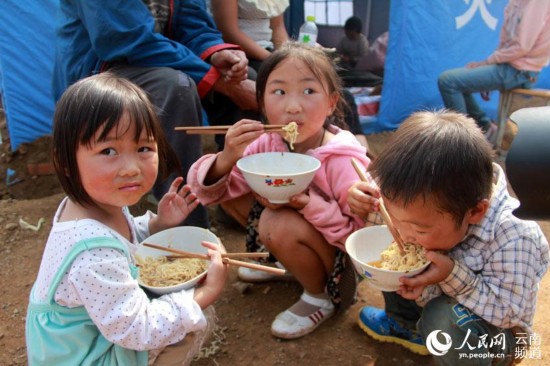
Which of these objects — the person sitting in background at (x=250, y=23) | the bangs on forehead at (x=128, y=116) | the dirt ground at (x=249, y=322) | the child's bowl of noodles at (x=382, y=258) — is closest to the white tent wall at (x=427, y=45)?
the person sitting in background at (x=250, y=23)

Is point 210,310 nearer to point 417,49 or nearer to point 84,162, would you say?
point 84,162

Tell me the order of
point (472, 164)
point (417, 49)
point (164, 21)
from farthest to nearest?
point (417, 49) → point (164, 21) → point (472, 164)

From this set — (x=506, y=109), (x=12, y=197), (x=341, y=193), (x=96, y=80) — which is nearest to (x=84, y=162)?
(x=96, y=80)

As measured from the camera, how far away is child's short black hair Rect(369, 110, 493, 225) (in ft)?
5.07


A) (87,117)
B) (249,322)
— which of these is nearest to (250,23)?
(249,322)

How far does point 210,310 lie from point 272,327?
0.49 metres

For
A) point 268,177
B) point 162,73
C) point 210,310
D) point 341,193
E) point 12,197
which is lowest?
point 12,197

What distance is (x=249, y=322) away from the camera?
2.53 metres

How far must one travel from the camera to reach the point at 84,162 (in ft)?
5.15

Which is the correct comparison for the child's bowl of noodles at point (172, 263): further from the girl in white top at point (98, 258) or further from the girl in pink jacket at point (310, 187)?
the girl in pink jacket at point (310, 187)

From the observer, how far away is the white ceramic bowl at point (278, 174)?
2.06 m

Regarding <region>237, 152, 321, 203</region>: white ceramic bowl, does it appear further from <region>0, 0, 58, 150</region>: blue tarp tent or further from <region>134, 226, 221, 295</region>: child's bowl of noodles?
<region>0, 0, 58, 150</region>: blue tarp tent

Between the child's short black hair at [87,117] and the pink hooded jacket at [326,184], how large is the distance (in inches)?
32.5

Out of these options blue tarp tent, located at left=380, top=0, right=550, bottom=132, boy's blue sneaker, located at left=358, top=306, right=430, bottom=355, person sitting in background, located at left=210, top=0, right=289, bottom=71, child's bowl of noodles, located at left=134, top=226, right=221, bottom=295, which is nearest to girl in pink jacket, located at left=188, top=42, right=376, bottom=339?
boy's blue sneaker, located at left=358, top=306, right=430, bottom=355
